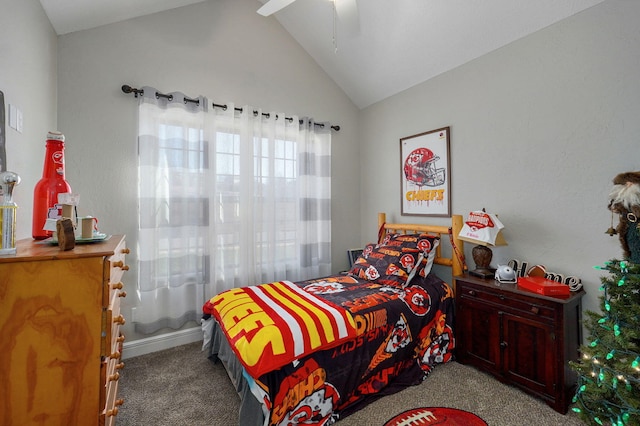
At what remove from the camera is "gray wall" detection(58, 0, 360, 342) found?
2283 millimetres

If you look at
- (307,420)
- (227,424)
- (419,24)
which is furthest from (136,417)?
(419,24)

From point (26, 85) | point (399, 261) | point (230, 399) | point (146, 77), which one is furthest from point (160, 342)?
point (146, 77)

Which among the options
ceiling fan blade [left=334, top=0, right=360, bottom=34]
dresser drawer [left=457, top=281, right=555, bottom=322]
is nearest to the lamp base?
dresser drawer [left=457, top=281, right=555, bottom=322]

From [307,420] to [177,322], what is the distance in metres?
1.62

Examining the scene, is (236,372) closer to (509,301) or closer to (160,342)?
(160,342)

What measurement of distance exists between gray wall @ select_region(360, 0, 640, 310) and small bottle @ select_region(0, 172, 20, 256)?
9.91 feet

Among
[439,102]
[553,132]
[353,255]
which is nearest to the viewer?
[553,132]

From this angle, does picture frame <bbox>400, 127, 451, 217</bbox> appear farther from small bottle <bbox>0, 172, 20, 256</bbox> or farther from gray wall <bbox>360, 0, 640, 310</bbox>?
small bottle <bbox>0, 172, 20, 256</bbox>

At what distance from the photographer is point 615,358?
1.47 m

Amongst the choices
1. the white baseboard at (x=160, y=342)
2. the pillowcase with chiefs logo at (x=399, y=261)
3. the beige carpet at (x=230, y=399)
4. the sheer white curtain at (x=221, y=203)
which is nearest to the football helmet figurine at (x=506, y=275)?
the pillowcase with chiefs logo at (x=399, y=261)

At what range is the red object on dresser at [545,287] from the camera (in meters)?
1.82

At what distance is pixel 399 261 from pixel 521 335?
0.99 m

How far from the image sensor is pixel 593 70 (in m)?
1.93

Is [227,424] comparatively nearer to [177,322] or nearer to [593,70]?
[177,322]
